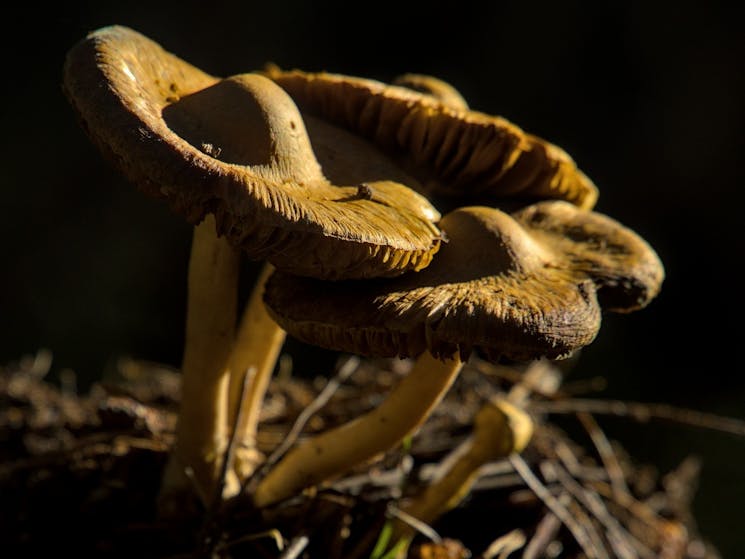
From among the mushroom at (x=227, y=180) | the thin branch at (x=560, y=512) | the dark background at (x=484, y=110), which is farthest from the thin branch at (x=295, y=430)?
the dark background at (x=484, y=110)

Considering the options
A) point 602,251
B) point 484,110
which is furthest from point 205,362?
point 484,110

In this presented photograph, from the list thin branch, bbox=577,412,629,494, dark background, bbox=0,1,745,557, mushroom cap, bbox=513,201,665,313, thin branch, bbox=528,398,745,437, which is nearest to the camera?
mushroom cap, bbox=513,201,665,313

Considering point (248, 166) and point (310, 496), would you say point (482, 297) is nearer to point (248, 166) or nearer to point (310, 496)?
point (248, 166)

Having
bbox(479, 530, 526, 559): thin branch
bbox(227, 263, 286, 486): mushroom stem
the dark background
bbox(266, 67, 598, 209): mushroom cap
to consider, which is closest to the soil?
bbox(479, 530, 526, 559): thin branch

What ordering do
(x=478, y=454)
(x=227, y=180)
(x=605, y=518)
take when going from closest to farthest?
(x=227, y=180)
(x=478, y=454)
(x=605, y=518)

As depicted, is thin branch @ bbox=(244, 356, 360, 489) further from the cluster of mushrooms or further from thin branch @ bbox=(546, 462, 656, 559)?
thin branch @ bbox=(546, 462, 656, 559)
